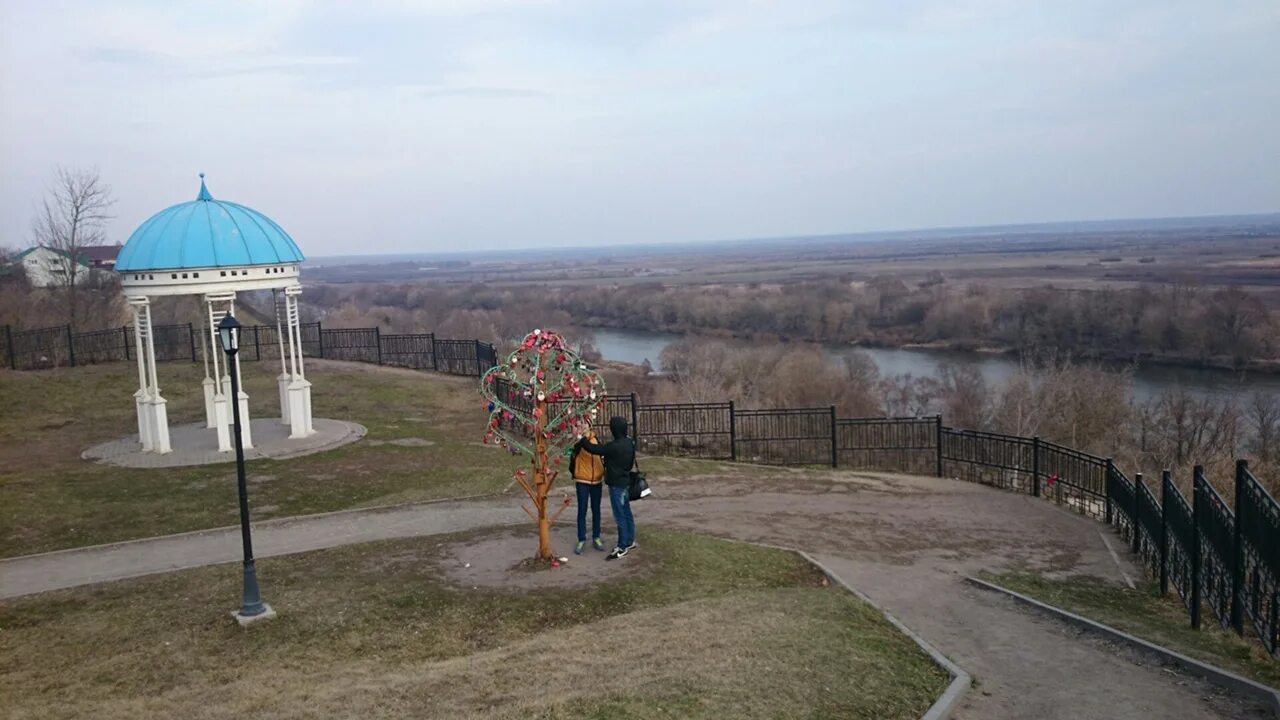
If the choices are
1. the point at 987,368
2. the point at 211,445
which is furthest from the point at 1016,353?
the point at 211,445

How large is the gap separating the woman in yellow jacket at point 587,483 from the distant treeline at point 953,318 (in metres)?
38.4

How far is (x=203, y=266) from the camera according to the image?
15.6 meters

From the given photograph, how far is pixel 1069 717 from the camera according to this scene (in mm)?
6457

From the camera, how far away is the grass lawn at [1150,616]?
749 cm

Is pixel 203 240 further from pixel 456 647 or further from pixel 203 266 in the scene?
pixel 456 647

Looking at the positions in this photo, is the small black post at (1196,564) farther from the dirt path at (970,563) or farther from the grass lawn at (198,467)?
the grass lawn at (198,467)

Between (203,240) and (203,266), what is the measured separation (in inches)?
21.5

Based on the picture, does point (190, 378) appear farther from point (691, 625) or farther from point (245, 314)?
point (245, 314)

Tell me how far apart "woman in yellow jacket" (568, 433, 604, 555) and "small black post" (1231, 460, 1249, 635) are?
6.02 metres

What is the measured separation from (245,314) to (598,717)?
154 ft

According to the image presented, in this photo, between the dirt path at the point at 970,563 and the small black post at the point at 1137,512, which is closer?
the dirt path at the point at 970,563

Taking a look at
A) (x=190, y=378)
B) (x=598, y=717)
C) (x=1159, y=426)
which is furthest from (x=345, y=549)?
(x=1159, y=426)

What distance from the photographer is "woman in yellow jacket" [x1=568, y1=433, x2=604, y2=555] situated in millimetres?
10188

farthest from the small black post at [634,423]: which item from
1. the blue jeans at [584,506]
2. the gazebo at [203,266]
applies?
the blue jeans at [584,506]
